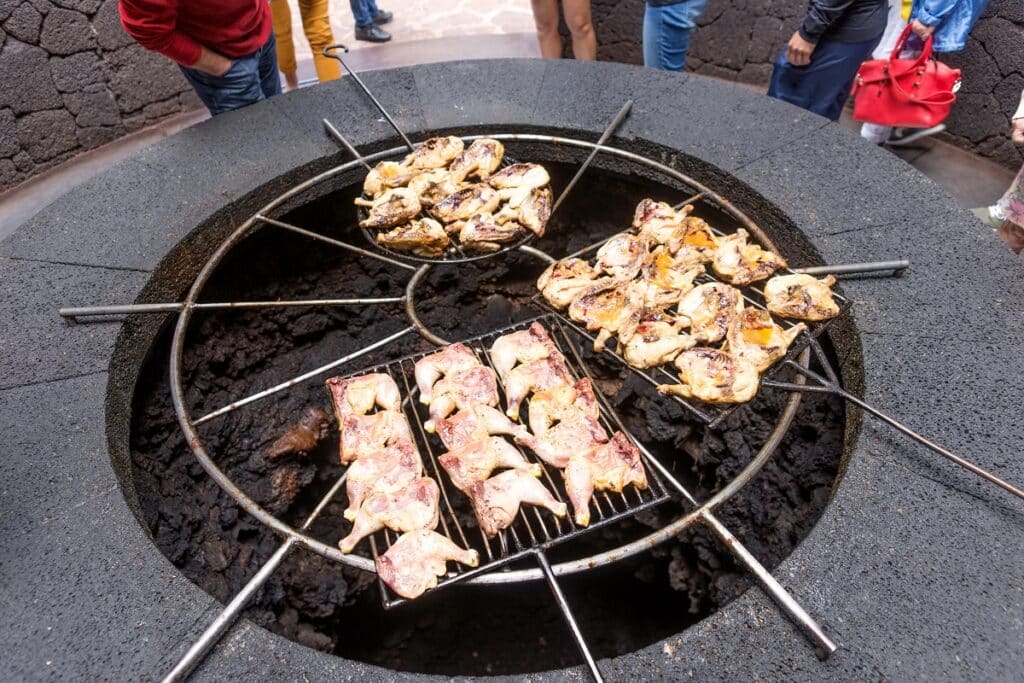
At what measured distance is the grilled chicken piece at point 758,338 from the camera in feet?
8.39

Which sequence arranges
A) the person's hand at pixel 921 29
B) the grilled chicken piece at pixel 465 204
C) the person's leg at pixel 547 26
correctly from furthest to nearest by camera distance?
1. the person's leg at pixel 547 26
2. the person's hand at pixel 921 29
3. the grilled chicken piece at pixel 465 204

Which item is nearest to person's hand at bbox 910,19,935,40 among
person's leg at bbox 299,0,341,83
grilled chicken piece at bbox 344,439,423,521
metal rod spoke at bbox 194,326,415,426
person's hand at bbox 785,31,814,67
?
person's hand at bbox 785,31,814,67

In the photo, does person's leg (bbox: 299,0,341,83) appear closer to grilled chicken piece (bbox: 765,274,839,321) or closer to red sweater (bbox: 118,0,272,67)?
red sweater (bbox: 118,0,272,67)

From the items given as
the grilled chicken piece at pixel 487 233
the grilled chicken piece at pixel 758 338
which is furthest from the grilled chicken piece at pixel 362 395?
the grilled chicken piece at pixel 758 338

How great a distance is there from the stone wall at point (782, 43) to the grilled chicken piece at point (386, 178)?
15.6 feet

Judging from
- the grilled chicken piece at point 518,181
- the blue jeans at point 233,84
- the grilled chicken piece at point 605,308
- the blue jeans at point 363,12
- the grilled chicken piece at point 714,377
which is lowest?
the blue jeans at point 363,12

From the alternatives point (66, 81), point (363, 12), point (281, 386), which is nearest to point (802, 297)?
point (281, 386)

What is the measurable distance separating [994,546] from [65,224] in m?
4.60

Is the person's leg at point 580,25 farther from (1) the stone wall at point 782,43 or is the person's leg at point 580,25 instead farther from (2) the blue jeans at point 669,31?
(1) the stone wall at point 782,43

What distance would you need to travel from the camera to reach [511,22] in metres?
8.13

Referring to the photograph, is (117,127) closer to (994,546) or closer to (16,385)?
(16,385)

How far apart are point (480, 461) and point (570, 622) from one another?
74cm

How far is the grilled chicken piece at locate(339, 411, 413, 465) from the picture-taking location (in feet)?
8.39

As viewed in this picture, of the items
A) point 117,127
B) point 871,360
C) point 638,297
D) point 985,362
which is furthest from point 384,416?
point 117,127
